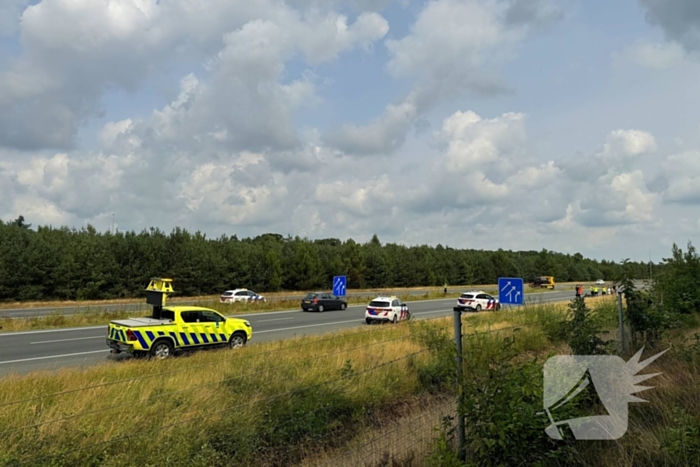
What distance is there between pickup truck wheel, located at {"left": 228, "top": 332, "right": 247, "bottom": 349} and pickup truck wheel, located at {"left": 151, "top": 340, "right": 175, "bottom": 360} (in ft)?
7.28

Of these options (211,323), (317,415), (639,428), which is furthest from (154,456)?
(211,323)

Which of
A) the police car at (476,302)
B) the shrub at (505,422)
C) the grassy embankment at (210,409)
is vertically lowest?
the police car at (476,302)

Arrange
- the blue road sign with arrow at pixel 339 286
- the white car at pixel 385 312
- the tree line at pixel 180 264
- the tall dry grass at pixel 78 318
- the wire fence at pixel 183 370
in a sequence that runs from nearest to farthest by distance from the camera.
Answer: the wire fence at pixel 183 370 < the tall dry grass at pixel 78 318 < the white car at pixel 385 312 < the blue road sign with arrow at pixel 339 286 < the tree line at pixel 180 264

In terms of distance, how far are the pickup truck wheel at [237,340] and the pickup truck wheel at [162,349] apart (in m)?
2.22

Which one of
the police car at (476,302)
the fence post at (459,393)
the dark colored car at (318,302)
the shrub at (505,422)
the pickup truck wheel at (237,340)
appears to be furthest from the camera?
the police car at (476,302)

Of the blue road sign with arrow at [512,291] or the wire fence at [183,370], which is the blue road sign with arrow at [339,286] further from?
the wire fence at [183,370]

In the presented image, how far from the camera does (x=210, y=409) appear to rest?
6852mm

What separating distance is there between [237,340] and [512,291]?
34.1 feet

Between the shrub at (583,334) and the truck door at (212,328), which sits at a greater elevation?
the shrub at (583,334)

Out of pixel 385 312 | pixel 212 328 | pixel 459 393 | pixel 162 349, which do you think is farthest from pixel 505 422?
pixel 385 312

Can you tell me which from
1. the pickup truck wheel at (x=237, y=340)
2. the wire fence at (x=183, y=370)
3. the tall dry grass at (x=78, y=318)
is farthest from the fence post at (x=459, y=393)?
the tall dry grass at (x=78, y=318)

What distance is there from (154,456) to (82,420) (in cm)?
138

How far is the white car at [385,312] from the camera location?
27784mm

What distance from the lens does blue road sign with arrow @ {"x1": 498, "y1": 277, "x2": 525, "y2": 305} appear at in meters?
18.5
